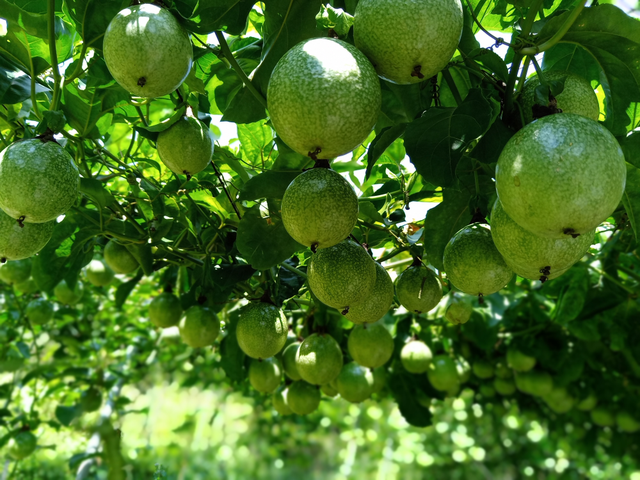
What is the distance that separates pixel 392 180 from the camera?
197cm

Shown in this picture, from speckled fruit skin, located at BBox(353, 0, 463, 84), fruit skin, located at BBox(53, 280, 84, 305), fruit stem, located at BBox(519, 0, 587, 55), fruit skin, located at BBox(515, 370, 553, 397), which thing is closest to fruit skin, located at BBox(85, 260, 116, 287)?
fruit skin, located at BBox(53, 280, 84, 305)

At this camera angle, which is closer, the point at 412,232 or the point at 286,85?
the point at 286,85

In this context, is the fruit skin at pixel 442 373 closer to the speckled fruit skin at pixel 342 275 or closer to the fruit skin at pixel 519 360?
the fruit skin at pixel 519 360

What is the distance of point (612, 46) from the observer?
3.88 feet

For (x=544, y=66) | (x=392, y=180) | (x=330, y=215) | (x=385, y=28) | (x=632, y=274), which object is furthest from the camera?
(x=632, y=274)

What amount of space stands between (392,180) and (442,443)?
6.34 m

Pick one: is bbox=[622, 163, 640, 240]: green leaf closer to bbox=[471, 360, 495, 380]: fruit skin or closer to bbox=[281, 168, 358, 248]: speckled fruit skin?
bbox=[281, 168, 358, 248]: speckled fruit skin

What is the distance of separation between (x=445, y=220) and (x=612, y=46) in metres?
0.57

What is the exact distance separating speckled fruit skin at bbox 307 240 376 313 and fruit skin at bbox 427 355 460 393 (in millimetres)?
1835

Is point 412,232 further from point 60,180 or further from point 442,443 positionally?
point 442,443

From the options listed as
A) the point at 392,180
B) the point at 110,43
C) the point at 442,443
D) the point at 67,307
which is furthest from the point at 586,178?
the point at 442,443

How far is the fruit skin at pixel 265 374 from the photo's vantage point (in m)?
2.50

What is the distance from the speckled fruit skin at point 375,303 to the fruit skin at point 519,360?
2.17 meters

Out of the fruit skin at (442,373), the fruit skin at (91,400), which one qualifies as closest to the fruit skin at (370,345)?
the fruit skin at (442,373)
